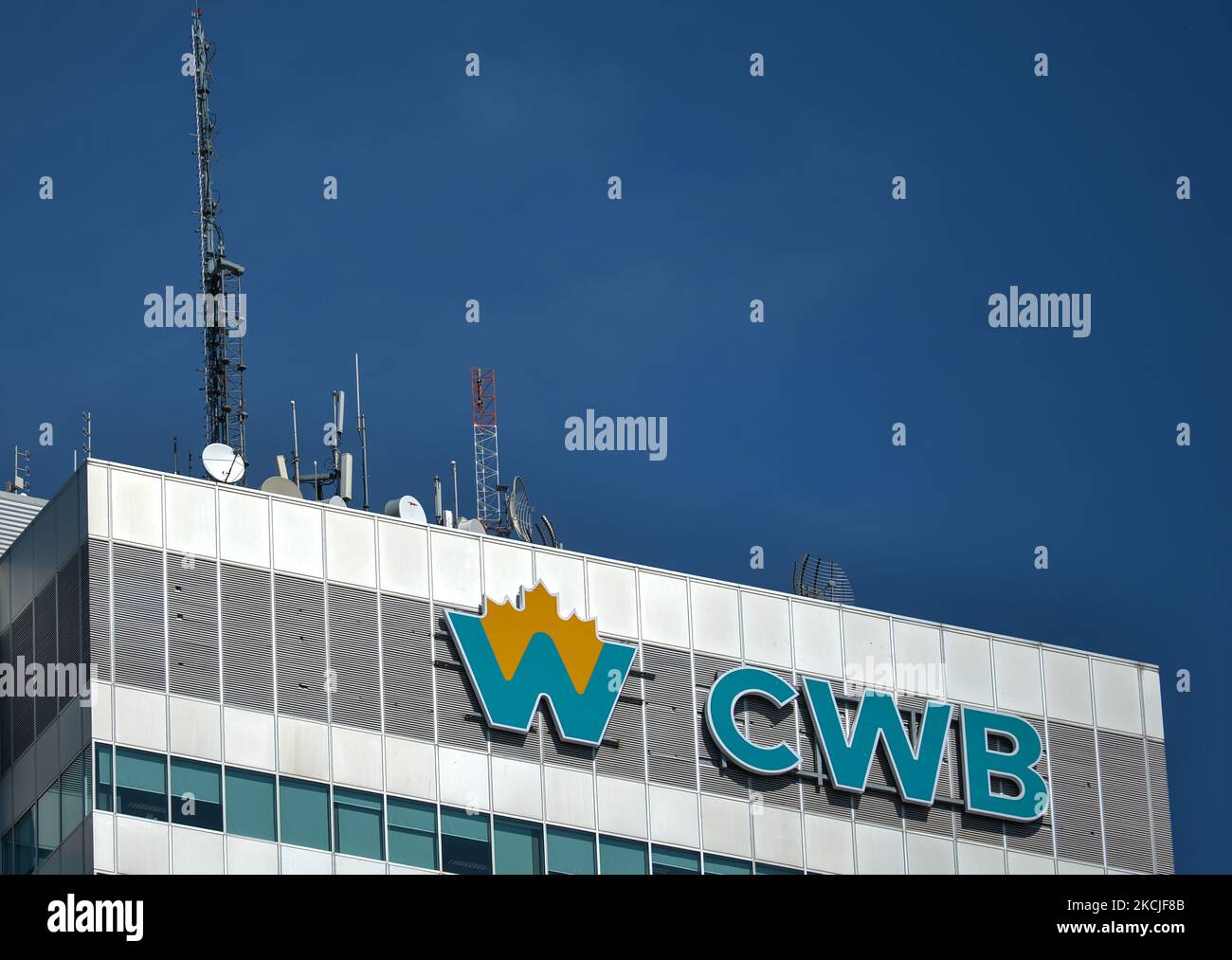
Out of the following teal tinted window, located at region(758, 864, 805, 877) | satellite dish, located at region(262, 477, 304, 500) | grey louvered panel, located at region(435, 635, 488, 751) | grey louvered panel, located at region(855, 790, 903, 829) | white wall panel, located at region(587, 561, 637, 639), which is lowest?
teal tinted window, located at region(758, 864, 805, 877)

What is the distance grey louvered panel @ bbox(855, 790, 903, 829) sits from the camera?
65.8 metres

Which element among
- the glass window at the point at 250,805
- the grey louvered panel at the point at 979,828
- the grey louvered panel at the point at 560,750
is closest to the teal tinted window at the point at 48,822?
the glass window at the point at 250,805

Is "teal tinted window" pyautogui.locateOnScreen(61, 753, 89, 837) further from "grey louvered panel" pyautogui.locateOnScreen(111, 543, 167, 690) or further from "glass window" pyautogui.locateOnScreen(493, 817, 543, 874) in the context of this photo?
"glass window" pyautogui.locateOnScreen(493, 817, 543, 874)

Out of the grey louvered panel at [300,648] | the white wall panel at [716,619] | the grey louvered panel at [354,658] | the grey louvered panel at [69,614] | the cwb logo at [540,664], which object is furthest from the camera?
the white wall panel at [716,619]

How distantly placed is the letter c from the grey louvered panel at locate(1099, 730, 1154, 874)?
1050cm

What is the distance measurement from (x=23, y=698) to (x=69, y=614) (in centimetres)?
304

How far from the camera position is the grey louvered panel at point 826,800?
213ft

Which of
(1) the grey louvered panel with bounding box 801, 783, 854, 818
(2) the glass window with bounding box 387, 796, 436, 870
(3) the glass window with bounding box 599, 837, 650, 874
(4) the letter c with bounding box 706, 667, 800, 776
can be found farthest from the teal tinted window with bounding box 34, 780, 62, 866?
(1) the grey louvered panel with bounding box 801, 783, 854, 818

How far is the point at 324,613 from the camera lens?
195ft

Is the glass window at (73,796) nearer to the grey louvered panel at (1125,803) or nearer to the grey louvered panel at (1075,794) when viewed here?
the grey louvered panel at (1075,794)

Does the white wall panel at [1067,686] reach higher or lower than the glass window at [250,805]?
higher

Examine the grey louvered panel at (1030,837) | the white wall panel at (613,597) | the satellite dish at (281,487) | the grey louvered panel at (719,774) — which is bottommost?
the grey louvered panel at (1030,837)

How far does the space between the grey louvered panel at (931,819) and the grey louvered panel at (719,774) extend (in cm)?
527
